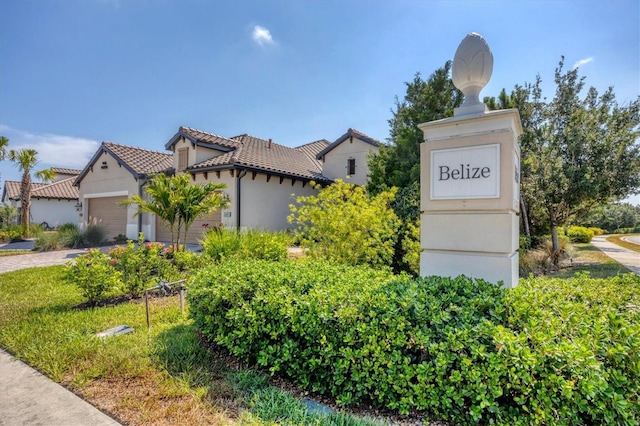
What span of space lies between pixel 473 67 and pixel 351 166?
13879 millimetres

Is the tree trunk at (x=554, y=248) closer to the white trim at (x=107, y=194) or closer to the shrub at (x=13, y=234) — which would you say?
the white trim at (x=107, y=194)

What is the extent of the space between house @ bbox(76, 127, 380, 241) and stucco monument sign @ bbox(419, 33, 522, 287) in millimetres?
10840

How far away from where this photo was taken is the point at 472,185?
9.85 ft

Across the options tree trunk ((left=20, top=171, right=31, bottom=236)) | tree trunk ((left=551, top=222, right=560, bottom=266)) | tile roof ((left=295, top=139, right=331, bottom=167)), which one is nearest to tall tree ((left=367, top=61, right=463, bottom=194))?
tree trunk ((left=551, top=222, right=560, bottom=266))

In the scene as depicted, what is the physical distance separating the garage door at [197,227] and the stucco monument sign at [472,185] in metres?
11.2

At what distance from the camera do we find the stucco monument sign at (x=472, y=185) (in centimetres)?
289

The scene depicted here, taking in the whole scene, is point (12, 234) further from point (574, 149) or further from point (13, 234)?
point (574, 149)

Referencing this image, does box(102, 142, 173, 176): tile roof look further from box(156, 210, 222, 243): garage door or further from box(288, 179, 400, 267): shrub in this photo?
box(288, 179, 400, 267): shrub

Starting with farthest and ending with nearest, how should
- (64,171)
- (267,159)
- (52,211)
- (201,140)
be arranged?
(64,171) → (52,211) → (267,159) → (201,140)

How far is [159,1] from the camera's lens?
7199 mm

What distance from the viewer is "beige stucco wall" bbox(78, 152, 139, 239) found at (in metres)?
16.5

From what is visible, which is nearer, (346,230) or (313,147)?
Answer: (346,230)

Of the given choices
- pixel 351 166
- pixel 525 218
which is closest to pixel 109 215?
pixel 351 166

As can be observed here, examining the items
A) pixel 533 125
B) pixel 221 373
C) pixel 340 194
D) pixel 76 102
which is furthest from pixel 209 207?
pixel 533 125
